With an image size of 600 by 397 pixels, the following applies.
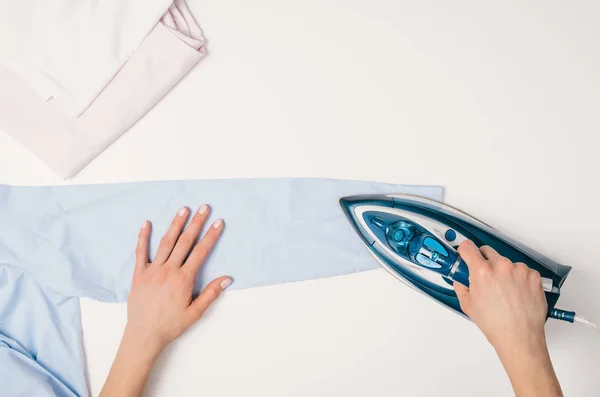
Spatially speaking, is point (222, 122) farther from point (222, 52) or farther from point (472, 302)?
point (472, 302)

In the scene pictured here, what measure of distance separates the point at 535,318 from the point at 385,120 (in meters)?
0.51

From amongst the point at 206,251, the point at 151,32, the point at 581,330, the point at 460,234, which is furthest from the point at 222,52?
the point at 581,330

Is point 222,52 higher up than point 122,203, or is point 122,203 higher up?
point 222,52

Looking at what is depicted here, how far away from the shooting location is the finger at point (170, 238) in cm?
114

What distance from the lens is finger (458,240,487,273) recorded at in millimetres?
945

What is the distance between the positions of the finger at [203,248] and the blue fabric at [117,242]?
21 millimetres

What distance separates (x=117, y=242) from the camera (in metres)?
1.17

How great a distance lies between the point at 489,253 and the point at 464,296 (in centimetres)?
10

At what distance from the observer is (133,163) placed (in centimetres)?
118

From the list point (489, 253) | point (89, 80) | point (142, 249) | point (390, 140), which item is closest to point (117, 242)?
point (142, 249)

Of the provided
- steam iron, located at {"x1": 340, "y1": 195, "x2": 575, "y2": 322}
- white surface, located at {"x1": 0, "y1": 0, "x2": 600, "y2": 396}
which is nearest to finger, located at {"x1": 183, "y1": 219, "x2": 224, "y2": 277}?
white surface, located at {"x1": 0, "y1": 0, "x2": 600, "y2": 396}

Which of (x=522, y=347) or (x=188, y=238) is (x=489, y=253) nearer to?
(x=522, y=347)

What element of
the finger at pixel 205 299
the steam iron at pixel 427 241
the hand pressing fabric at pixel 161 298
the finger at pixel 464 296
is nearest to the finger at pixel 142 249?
the hand pressing fabric at pixel 161 298

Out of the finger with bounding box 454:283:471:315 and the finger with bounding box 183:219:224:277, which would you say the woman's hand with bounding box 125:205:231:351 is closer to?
the finger with bounding box 183:219:224:277
